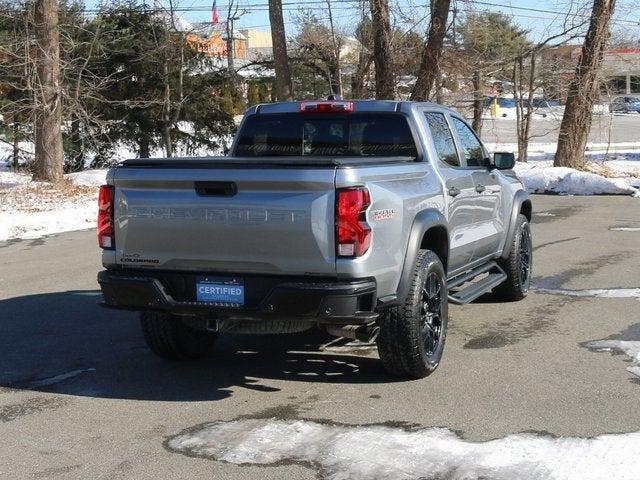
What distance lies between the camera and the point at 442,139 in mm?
7547

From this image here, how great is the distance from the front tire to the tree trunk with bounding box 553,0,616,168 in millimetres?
19123

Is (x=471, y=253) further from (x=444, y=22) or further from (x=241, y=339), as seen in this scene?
(x=444, y=22)

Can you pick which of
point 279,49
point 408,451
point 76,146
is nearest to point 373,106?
point 408,451

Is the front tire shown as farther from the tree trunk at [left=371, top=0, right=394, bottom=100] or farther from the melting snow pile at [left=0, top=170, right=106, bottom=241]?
the tree trunk at [left=371, top=0, right=394, bottom=100]

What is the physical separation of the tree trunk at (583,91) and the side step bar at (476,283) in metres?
17.0

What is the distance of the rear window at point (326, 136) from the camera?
23.6 feet

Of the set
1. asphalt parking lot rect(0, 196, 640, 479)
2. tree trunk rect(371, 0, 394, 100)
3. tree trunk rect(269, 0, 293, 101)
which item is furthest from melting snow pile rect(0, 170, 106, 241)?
tree trunk rect(371, 0, 394, 100)

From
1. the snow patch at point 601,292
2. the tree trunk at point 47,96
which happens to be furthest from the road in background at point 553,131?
the snow patch at point 601,292

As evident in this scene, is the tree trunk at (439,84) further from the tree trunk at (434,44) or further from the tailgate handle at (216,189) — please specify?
the tailgate handle at (216,189)

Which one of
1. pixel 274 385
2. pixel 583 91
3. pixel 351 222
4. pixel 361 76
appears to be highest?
pixel 361 76

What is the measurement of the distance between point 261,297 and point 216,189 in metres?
0.73

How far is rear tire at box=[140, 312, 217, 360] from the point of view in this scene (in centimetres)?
674

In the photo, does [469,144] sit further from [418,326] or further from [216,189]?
[216,189]

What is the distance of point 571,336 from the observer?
7.49 meters
